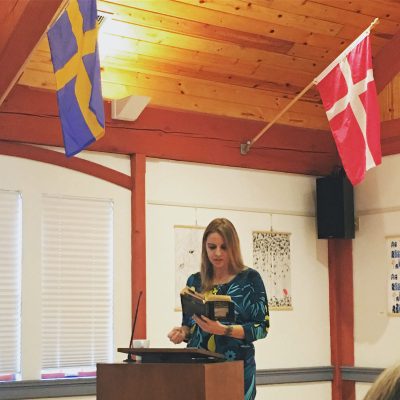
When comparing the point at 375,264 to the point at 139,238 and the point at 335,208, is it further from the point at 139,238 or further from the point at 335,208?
the point at 139,238

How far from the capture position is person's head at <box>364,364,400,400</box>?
912 millimetres

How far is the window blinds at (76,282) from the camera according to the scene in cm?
493

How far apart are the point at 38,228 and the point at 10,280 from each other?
0.38 meters

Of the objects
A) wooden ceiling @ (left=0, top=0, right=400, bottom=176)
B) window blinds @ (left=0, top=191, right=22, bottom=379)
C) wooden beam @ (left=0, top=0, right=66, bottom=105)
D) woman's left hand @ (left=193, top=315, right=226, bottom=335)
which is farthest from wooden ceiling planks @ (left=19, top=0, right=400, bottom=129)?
woman's left hand @ (left=193, top=315, right=226, bottom=335)

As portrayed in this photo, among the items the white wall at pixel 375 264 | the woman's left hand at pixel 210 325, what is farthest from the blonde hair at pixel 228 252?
the white wall at pixel 375 264

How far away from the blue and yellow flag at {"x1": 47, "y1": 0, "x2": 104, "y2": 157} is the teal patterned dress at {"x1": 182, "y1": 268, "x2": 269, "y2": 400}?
0.98 meters

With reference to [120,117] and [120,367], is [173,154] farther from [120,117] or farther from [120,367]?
[120,367]

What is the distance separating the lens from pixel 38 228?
4926mm

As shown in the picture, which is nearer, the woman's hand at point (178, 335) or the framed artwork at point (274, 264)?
the woman's hand at point (178, 335)

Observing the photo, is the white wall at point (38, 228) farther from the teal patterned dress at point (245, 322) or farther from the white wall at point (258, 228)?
the teal patterned dress at point (245, 322)

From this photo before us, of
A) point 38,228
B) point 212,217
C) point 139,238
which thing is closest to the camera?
point 38,228

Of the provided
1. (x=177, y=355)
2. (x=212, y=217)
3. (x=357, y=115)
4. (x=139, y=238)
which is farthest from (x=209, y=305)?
(x=212, y=217)

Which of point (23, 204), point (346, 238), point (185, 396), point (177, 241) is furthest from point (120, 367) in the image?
point (346, 238)

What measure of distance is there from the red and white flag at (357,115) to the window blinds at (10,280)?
2.12 meters
